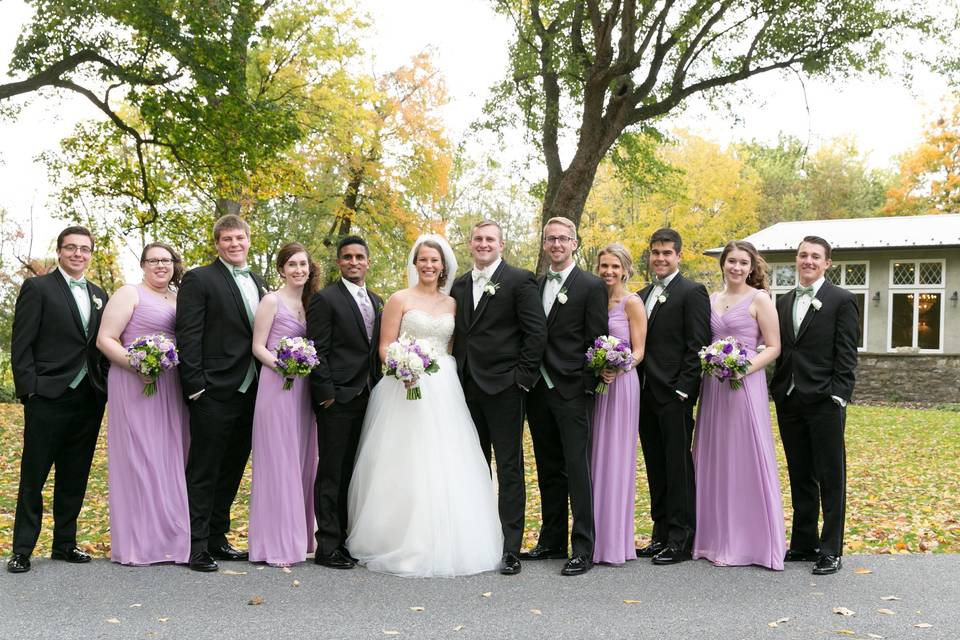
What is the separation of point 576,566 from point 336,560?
67.0 inches

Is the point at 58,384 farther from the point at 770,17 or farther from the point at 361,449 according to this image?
the point at 770,17

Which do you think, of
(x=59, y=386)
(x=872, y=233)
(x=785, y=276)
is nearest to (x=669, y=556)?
(x=59, y=386)

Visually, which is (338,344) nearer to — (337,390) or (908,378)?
(337,390)

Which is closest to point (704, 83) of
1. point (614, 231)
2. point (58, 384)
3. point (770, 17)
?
point (770, 17)

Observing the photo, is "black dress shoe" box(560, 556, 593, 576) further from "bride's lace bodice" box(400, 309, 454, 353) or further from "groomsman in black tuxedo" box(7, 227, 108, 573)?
"groomsman in black tuxedo" box(7, 227, 108, 573)

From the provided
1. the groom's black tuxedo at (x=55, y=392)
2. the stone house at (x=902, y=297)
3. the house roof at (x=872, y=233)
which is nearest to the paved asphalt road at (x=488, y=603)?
the groom's black tuxedo at (x=55, y=392)

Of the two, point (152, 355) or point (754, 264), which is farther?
point (754, 264)

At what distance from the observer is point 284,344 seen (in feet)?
19.7

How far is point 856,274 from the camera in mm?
28781

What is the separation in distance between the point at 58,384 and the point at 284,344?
1.63 meters

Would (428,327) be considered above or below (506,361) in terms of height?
above

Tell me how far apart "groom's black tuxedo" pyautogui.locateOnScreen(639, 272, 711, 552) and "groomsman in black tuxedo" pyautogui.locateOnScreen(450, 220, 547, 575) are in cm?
94

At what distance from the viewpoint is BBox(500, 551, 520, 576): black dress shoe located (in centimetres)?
597

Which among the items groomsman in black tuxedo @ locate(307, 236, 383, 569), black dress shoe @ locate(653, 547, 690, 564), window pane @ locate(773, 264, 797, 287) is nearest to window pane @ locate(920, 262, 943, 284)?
window pane @ locate(773, 264, 797, 287)
